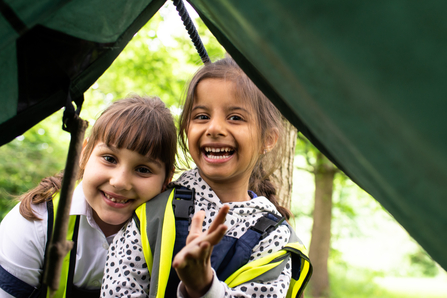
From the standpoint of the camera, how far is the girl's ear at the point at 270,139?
215 cm

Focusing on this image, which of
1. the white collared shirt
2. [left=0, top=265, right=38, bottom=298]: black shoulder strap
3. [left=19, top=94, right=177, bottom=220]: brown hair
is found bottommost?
[left=0, top=265, right=38, bottom=298]: black shoulder strap

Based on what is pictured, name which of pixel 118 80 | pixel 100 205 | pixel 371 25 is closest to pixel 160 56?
pixel 118 80

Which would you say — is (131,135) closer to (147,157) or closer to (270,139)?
(147,157)

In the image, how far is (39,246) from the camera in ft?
5.83

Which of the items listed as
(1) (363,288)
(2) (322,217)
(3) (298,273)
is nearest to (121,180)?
(3) (298,273)

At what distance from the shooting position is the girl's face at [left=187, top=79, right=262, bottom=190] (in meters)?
1.84

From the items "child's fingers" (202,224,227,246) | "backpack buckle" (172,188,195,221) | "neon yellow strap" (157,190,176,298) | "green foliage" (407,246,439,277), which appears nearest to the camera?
"child's fingers" (202,224,227,246)

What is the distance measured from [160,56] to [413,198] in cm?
749

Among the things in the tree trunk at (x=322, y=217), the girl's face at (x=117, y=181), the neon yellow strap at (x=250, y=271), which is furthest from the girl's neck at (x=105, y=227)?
the tree trunk at (x=322, y=217)

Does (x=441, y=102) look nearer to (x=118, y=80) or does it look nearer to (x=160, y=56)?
(x=160, y=56)

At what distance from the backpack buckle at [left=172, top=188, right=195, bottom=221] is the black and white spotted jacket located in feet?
0.18

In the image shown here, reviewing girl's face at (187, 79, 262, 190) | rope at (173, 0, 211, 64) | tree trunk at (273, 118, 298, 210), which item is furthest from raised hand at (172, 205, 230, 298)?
tree trunk at (273, 118, 298, 210)

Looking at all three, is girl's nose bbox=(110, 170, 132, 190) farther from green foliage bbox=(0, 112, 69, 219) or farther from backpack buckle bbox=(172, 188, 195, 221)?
green foliage bbox=(0, 112, 69, 219)

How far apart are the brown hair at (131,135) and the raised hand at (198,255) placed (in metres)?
0.80
